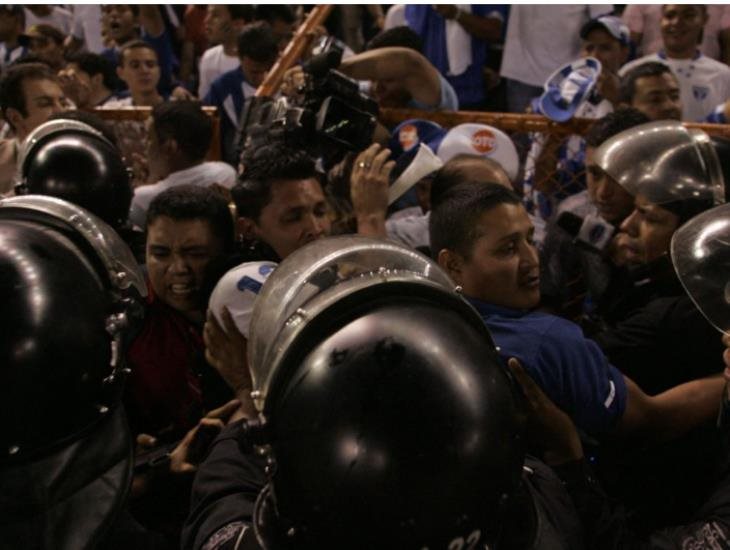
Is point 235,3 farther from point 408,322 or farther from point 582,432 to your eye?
point 408,322

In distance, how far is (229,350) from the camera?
7.73ft

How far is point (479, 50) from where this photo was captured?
6.02 metres

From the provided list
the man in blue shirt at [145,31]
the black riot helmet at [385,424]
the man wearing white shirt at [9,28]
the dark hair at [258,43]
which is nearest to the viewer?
the black riot helmet at [385,424]

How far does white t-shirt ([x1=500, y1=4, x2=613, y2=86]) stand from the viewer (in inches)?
229

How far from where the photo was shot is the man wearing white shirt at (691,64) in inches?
205

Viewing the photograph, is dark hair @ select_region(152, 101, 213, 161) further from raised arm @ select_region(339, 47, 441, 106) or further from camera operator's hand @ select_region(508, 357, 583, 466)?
camera operator's hand @ select_region(508, 357, 583, 466)

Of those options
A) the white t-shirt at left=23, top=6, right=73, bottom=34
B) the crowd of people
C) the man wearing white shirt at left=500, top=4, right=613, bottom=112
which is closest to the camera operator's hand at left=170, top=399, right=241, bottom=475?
the crowd of people

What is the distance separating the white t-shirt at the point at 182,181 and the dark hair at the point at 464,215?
1.68 m

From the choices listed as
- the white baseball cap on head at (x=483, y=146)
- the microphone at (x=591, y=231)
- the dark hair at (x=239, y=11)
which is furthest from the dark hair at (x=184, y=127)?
the dark hair at (x=239, y=11)

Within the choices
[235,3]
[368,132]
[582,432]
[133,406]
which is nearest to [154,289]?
[133,406]

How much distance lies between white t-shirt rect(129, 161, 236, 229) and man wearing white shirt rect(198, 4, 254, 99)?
96.6 inches

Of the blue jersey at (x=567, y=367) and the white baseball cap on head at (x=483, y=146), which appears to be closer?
the blue jersey at (x=567, y=367)

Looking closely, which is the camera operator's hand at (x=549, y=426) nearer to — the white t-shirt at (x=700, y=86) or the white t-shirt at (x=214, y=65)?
the white t-shirt at (x=700, y=86)

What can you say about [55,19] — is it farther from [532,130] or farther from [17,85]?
[532,130]
